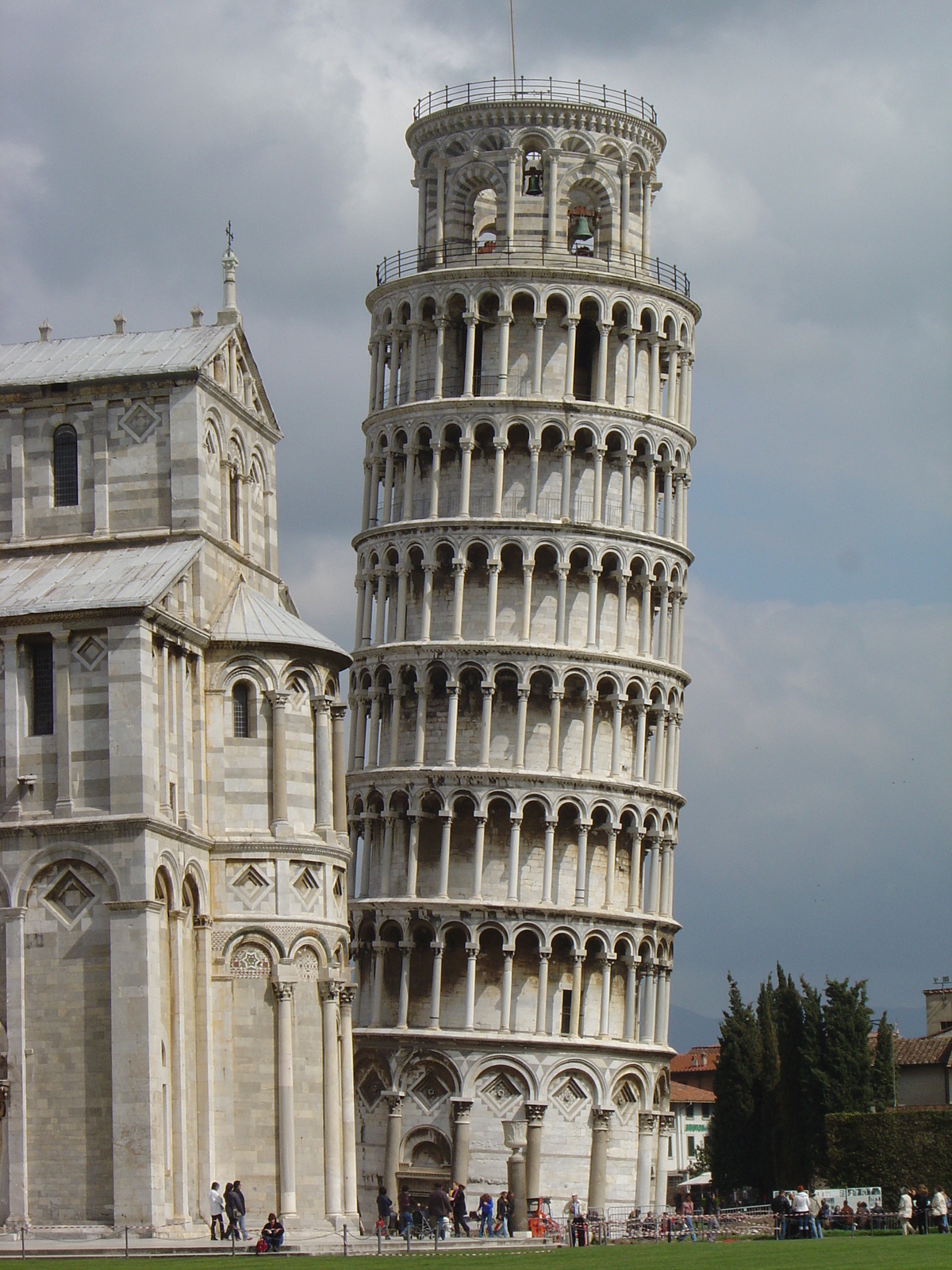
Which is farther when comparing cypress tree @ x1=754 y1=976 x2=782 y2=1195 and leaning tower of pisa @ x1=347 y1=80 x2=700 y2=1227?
cypress tree @ x1=754 y1=976 x2=782 y2=1195

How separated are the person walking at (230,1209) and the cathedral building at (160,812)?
750mm

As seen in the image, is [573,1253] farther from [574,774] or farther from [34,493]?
[574,774]

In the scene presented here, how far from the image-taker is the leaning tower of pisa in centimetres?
8388

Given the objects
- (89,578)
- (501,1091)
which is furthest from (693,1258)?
(501,1091)

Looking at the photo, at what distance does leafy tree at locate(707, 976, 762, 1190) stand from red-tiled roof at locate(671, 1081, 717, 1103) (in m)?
42.3

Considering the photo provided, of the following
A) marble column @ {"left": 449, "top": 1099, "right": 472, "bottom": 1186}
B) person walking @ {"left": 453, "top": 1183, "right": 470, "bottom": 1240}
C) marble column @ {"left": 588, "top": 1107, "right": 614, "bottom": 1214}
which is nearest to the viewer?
person walking @ {"left": 453, "top": 1183, "right": 470, "bottom": 1240}

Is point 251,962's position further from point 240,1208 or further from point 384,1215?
point 384,1215

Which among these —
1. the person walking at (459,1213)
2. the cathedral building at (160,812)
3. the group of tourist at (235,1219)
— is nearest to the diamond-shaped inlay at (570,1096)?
the person walking at (459,1213)

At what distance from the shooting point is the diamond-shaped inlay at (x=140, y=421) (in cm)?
5962

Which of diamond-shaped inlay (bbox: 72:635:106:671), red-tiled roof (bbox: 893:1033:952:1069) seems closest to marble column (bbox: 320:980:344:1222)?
diamond-shaped inlay (bbox: 72:635:106:671)

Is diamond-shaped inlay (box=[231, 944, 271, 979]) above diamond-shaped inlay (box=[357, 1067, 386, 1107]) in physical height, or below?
below

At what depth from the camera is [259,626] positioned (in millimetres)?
59312

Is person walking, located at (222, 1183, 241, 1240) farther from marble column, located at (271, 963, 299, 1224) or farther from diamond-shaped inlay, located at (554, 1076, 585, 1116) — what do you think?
diamond-shaped inlay, located at (554, 1076, 585, 1116)

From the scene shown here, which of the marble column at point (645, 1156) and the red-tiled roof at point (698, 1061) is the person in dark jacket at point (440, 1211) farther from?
the red-tiled roof at point (698, 1061)
